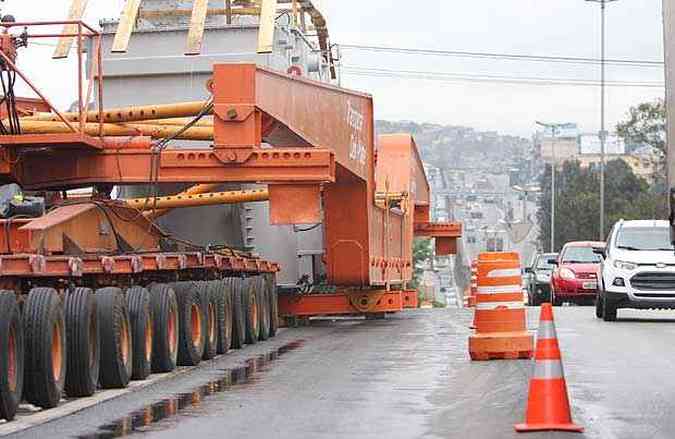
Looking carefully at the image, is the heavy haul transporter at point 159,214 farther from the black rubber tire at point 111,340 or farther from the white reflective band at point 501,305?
the white reflective band at point 501,305

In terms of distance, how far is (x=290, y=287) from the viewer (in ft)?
85.3

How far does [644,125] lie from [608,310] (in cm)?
6865

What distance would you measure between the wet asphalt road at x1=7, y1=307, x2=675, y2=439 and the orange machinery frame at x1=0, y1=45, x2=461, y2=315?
2219 millimetres

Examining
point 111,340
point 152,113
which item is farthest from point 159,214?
point 111,340

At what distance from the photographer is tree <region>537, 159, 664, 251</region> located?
99.3m

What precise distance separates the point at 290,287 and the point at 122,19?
18.5ft

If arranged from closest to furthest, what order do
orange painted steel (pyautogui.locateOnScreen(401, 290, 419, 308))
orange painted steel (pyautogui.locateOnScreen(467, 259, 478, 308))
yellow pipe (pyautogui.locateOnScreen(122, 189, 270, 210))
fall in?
orange painted steel (pyautogui.locateOnScreen(467, 259, 478, 308)) < yellow pipe (pyautogui.locateOnScreen(122, 189, 270, 210)) < orange painted steel (pyautogui.locateOnScreen(401, 290, 419, 308))

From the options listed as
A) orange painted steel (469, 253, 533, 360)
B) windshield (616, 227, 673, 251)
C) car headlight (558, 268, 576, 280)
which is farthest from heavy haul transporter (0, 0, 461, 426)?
car headlight (558, 268, 576, 280)

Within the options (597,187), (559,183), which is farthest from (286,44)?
(559,183)

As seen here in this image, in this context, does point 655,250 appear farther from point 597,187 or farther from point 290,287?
point 597,187

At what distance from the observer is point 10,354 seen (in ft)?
41.1

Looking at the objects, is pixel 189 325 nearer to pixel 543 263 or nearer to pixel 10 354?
pixel 10 354

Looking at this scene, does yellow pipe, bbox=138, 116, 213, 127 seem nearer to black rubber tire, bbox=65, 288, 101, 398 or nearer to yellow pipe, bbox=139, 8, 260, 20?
yellow pipe, bbox=139, 8, 260, 20

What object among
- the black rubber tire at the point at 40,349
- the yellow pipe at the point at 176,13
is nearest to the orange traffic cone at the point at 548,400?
the black rubber tire at the point at 40,349
